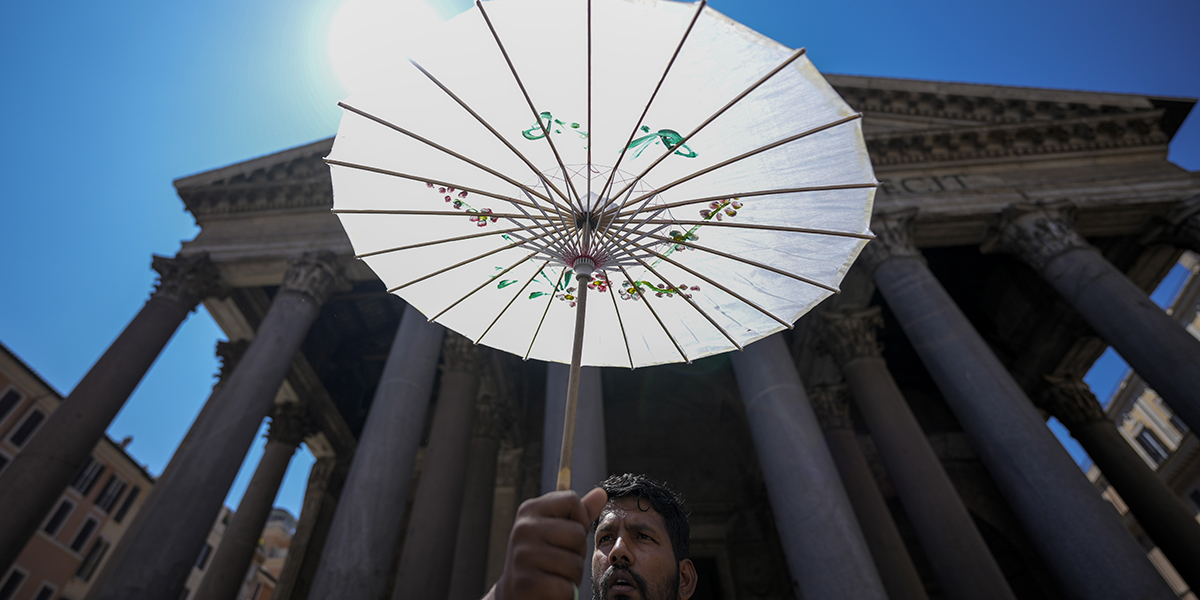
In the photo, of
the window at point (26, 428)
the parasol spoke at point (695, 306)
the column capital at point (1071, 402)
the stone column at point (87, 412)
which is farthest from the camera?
the window at point (26, 428)

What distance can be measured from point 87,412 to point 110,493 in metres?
30.2

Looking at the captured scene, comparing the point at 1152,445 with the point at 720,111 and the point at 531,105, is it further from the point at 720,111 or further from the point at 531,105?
the point at 531,105

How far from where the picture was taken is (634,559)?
7.57ft

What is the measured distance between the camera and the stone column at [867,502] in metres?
10.0

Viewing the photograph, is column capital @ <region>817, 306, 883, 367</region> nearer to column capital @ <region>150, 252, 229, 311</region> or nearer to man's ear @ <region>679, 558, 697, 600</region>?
man's ear @ <region>679, 558, 697, 600</region>

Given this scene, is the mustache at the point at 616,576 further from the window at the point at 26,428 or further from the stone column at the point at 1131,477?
the window at the point at 26,428

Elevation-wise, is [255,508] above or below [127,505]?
below

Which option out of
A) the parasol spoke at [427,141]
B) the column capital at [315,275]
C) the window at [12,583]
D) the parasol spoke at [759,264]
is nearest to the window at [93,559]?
the window at [12,583]

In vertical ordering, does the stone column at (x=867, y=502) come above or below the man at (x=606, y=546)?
above

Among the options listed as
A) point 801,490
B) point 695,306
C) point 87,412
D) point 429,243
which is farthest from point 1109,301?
point 87,412

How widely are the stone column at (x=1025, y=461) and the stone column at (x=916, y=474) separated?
1.74 metres

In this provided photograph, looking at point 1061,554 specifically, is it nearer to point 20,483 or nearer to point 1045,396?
point 1045,396

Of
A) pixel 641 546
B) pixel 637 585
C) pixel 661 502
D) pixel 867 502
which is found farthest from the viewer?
pixel 867 502

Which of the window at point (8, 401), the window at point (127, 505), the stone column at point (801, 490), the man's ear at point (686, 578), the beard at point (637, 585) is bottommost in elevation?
the beard at point (637, 585)
